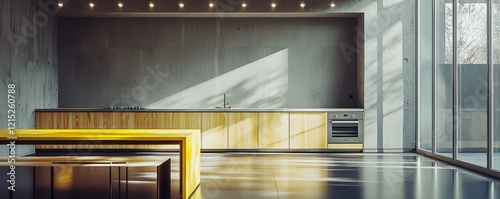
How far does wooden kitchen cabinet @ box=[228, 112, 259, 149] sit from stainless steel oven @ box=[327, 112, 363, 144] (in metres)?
1.31

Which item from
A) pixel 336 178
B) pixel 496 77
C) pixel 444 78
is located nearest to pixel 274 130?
pixel 444 78

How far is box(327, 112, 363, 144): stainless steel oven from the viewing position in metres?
9.62

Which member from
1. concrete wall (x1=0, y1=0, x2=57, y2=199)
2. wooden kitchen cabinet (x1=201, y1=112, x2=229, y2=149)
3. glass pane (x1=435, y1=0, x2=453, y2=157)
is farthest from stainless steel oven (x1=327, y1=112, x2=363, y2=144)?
concrete wall (x1=0, y1=0, x2=57, y2=199)

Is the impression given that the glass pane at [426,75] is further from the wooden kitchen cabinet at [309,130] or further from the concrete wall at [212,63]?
the wooden kitchen cabinet at [309,130]

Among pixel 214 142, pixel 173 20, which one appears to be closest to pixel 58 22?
pixel 173 20

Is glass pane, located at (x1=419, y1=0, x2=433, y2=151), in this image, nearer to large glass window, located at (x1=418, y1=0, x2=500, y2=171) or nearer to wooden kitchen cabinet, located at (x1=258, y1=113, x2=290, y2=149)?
large glass window, located at (x1=418, y1=0, x2=500, y2=171)

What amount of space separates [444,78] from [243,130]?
11.4ft

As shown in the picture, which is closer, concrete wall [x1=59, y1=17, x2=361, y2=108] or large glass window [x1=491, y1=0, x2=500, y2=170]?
large glass window [x1=491, y1=0, x2=500, y2=170]

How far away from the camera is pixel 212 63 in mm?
10320

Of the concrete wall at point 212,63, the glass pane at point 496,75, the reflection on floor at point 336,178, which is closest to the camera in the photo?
the reflection on floor at point 336,178

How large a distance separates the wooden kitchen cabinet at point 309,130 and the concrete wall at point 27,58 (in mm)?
4407

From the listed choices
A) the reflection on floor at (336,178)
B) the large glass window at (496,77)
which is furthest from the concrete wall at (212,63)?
the large glass window at (496,77)

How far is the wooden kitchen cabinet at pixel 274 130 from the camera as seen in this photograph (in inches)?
379

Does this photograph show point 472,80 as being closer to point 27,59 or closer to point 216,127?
point 216,127
